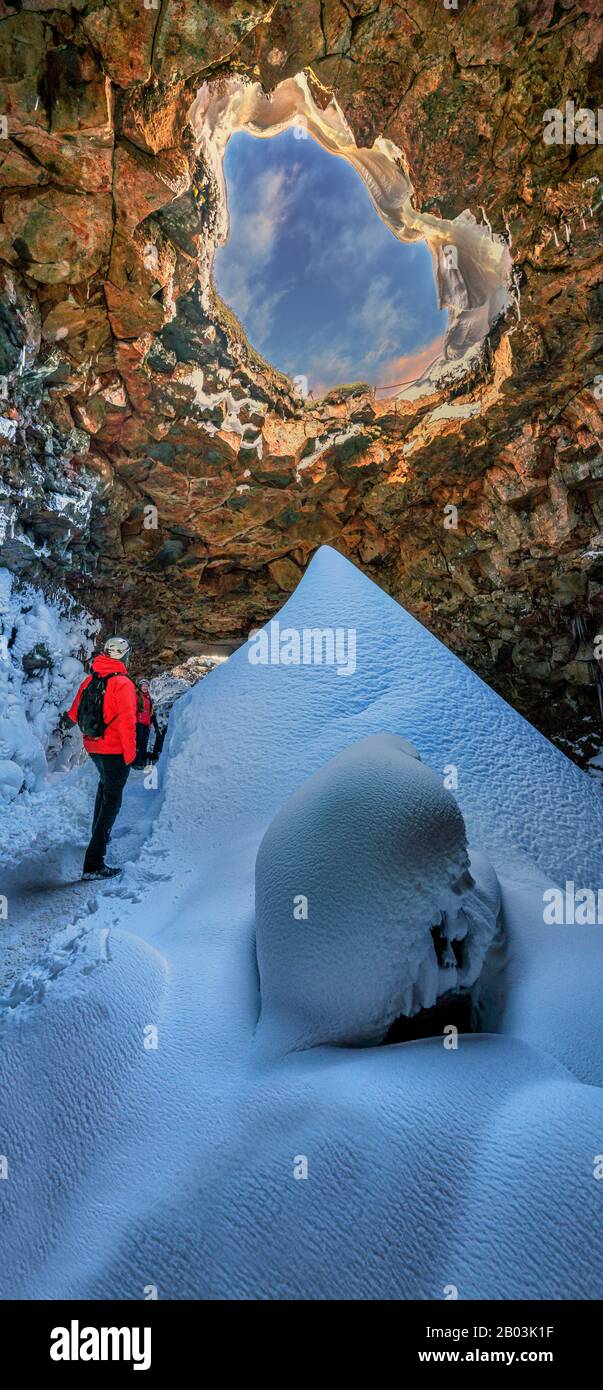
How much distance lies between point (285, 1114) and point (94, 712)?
76.8 inches

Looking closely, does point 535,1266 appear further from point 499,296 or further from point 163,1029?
point 499,296

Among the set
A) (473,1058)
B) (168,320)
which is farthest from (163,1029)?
(168,320)

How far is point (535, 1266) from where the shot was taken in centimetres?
82

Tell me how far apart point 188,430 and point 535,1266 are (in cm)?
663

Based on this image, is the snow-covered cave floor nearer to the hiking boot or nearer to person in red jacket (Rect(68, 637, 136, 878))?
the hiking boot

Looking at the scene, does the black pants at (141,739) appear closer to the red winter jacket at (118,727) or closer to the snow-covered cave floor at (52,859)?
the snow-covered cave floor at (52,859)

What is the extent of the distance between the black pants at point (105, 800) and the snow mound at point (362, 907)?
1.40 m

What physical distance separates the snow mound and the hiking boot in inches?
63.2

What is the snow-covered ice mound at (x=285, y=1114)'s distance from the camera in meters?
0.86

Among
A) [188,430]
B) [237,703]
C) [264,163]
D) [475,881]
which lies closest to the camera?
[475,881]

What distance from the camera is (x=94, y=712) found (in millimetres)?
2676

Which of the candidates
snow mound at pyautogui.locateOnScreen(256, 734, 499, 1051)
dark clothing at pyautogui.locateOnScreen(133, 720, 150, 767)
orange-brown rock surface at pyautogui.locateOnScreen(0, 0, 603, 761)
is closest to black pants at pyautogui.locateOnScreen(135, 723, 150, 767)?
dark clothing at pyautogui.locateOnScreen(133, 720, 150, 767)

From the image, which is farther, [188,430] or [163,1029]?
[188,430]
